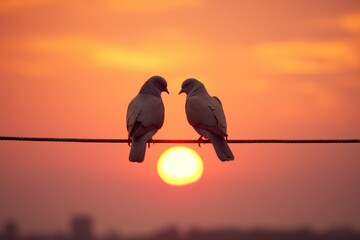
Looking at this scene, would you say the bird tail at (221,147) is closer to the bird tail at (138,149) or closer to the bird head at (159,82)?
the bird tail at (138,149)

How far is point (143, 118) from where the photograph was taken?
15539 millimetres

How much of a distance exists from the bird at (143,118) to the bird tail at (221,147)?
2.51ft

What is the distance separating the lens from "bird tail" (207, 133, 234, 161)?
15.2 metres

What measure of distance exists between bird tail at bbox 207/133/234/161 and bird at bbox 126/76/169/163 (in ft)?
2.51

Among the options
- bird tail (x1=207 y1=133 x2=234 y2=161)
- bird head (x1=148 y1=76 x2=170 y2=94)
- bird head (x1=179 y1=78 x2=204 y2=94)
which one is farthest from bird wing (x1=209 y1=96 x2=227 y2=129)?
bird head (x1=148 y1=76 x2=170 y2=94)

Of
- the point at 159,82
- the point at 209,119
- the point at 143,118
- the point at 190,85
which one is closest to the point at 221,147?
the point at 209,119

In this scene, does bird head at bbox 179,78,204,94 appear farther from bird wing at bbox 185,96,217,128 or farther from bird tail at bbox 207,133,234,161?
bird tail at bbox 207,133,234,161

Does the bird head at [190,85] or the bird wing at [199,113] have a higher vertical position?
the bird head at [190,85]

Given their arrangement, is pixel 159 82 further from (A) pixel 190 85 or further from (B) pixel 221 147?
(B) pixel 221 147

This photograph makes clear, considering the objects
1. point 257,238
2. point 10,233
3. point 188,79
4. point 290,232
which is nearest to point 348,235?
point 290,232

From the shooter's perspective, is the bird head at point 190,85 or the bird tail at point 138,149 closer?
the bird tail at point 138,149

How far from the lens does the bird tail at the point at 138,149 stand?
49.1ft

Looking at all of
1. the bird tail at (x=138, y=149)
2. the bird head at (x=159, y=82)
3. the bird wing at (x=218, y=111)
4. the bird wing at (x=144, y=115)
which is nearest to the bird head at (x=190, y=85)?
the bird head at (x=159, y=82)

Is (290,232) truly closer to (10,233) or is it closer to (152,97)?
(10,233)
